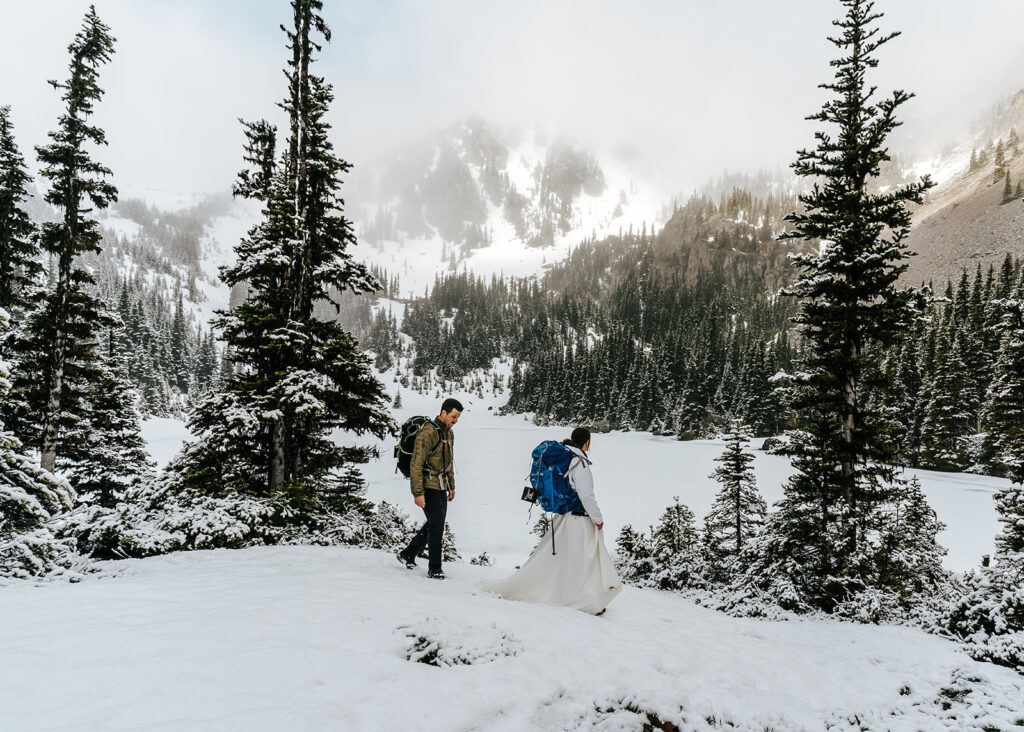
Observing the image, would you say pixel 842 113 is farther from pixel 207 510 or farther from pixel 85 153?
pixel 85 153

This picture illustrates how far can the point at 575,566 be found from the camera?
20.3 feet

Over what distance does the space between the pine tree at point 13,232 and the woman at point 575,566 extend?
1882 centimetres

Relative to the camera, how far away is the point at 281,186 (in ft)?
41.7

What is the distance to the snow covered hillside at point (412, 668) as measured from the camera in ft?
9.62

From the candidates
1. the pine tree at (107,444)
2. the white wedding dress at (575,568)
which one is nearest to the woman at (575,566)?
the white wedding dress at (575,568)

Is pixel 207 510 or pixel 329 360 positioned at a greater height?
pixel 329 360

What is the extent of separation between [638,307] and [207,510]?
6246 inches

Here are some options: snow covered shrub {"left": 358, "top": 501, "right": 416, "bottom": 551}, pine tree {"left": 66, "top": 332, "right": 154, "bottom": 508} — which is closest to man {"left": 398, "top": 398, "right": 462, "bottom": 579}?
snow covered shrub {"left": 358, "top": 501, "right": 416, "bottom": 551}

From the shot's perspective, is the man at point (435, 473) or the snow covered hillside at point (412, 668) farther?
the man at point (435, 473)

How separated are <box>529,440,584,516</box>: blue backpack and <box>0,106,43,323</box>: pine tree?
18560mm

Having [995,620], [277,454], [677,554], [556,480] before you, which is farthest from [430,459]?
[677,554]

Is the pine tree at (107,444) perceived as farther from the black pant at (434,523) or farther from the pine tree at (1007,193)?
the pine tree at (1007,193)

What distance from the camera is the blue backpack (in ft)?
20.4

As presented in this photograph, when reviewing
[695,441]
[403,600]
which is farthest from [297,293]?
[695,441]
